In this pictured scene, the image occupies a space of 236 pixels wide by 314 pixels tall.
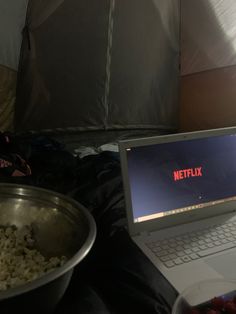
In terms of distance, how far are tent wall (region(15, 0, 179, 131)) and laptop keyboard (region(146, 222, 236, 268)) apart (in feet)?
3.69

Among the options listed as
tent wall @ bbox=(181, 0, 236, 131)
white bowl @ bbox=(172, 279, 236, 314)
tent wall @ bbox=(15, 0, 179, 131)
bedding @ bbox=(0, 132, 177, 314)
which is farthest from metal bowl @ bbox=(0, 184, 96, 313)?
tent wall @ bbox=(181, 0, 236, 131)

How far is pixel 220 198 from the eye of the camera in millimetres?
968

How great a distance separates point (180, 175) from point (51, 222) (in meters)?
0.33

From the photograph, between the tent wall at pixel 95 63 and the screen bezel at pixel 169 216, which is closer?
the screen bezel at pixel 169 216

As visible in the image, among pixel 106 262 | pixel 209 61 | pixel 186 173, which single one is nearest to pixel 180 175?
pixel 186 173

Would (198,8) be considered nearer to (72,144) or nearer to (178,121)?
(178,121)

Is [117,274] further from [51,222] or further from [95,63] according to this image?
[95,63]

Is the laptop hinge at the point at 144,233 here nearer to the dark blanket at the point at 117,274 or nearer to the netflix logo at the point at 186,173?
the dark blanket at the point at 117,274

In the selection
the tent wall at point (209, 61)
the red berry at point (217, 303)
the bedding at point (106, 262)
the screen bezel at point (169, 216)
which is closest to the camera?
the red berry at point (217, 303)

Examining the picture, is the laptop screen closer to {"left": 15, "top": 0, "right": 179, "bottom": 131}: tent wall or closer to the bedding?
the bedding

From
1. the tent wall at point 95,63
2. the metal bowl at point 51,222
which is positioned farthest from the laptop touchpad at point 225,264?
the tent wall at point 95,63

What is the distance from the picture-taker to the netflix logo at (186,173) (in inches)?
35.3

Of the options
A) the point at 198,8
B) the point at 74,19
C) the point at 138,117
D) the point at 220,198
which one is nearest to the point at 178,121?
the point at 138,117

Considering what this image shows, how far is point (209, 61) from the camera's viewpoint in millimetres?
1828
